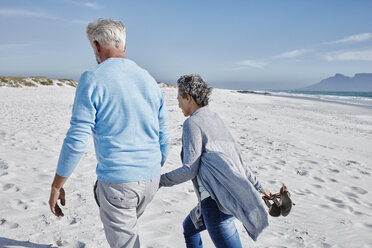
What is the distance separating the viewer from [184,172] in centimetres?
192

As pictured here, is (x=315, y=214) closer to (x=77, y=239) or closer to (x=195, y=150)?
(x=195, y=150)

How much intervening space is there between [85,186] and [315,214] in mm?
3642

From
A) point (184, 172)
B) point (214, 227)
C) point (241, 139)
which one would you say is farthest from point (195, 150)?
point (241, 139)

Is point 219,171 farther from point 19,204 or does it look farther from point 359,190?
point 359,190

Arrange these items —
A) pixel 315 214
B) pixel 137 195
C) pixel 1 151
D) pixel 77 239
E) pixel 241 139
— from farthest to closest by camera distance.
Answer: pixel 241 139, pixel 1 151, pixel 315 214, pixel 77 239, pixel 137 195

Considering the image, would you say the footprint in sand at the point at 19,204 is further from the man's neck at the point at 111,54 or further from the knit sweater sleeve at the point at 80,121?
the man's neck at the point at 111,54

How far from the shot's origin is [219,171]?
1.86 metres

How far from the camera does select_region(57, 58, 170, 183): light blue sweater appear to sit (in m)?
1.54

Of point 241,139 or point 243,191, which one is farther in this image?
point 241,139

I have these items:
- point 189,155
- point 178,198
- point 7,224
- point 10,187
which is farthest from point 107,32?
point 10,187

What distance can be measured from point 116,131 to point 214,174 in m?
0.75

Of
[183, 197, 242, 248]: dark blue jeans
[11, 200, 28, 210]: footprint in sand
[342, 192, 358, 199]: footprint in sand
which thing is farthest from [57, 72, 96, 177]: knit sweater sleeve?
[342, 192, 358, 199]: footprint in sand

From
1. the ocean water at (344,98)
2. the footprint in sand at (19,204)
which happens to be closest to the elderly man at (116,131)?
the footprint in sand at (19,204)

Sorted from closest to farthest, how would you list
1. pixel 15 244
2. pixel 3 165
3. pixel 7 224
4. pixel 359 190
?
pixel 15 244 < pixel 7 224 < pixel 359 190 < pixel 3 165
